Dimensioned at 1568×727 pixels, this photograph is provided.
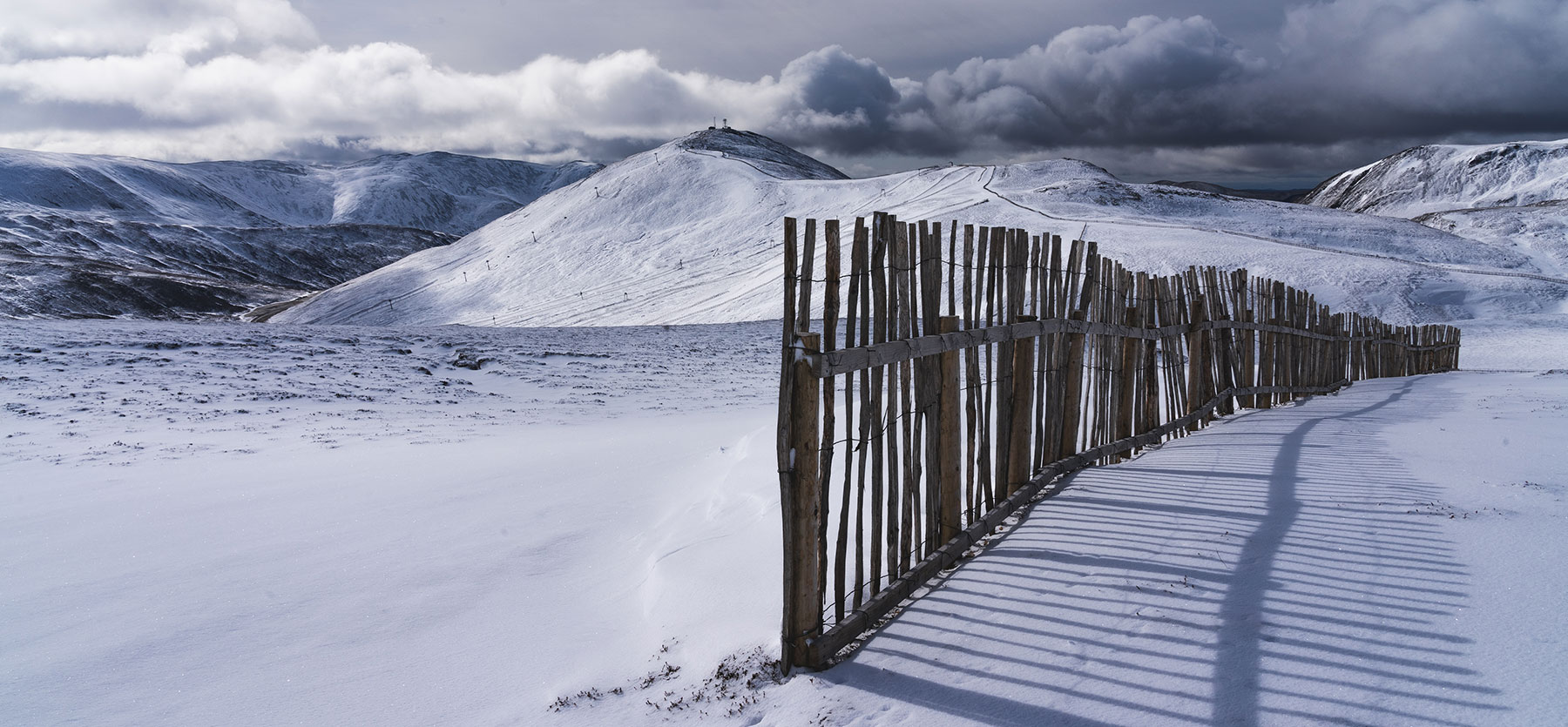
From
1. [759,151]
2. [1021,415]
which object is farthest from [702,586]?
[759,151]

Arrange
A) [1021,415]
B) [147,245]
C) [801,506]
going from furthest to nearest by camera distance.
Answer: [147,245] < [1021,415] < [801,506]

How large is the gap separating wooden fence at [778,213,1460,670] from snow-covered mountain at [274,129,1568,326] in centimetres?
2116

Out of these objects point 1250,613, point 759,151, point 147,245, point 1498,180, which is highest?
point 1498,180

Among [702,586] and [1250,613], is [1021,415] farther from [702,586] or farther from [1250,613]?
[702,586]

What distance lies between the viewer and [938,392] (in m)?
3.98

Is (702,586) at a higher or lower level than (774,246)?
lower

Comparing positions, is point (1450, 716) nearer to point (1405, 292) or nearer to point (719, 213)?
point (1405, 292)

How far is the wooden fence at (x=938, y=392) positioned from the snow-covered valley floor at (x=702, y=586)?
25 centimetres

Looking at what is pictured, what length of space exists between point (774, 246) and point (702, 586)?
4284 cm

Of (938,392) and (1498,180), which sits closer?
(938,392)

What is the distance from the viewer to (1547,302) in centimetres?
2655

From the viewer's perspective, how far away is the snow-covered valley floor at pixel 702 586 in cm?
276

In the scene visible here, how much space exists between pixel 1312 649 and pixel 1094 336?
151 inches

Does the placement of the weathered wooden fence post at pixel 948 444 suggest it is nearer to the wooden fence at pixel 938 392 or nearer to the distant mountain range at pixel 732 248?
the wooden fence at pixel 938 392
